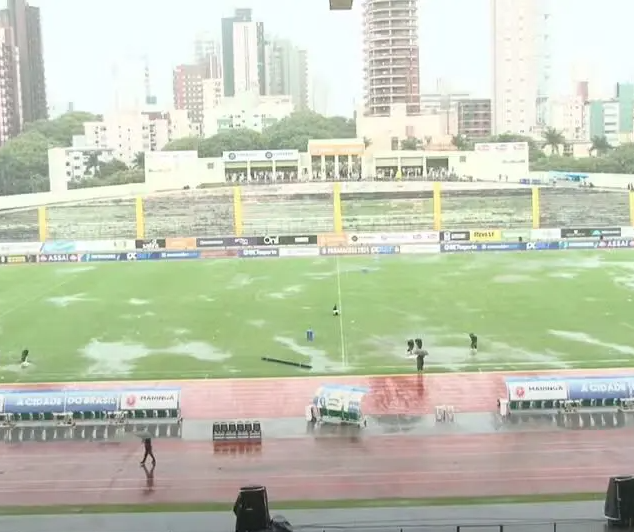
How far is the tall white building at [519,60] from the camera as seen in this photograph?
56500mm

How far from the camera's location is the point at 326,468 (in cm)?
913

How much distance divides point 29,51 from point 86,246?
80.7 ft

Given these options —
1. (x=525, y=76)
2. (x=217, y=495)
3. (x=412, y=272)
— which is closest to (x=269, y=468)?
(x=217, y=495)

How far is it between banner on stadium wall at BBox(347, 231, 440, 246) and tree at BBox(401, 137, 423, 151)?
16.4 meters

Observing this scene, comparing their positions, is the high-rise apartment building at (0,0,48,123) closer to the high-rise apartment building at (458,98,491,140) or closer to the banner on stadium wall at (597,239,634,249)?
the high-rise apartment building at (458,98,491,140)

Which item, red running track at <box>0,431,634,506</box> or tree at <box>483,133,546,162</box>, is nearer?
red running track at <box>0,431,634,506</box>

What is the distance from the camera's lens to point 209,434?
34.2ft

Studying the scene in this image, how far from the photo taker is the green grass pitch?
14.6 m

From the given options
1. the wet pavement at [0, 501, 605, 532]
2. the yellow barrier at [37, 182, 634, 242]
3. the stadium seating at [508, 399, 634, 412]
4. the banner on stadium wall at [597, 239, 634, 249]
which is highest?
the yellow barrier at [37, 182, 634, 242]

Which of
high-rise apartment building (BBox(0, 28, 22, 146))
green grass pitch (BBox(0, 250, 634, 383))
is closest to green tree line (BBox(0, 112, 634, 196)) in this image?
high-rise apartment building (BBox(0, 28, 22, 146))

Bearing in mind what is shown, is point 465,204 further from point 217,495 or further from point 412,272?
point 217,495

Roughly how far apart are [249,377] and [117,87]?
38.4 m

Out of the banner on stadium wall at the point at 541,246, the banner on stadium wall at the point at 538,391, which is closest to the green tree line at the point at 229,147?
the banner on stadium wall at the point at 541,246

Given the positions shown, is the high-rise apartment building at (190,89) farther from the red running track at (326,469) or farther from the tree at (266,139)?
the red running track at (326,469)
